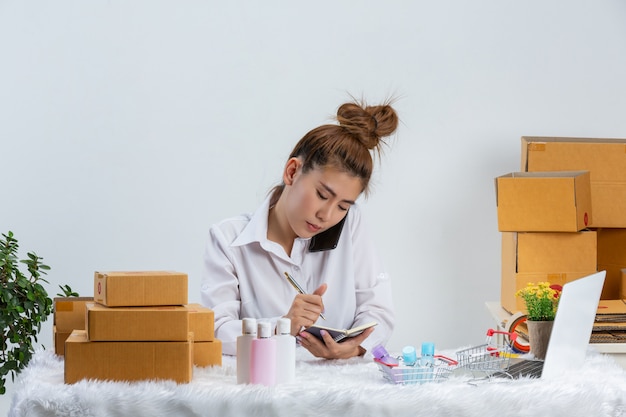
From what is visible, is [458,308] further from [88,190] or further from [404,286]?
[88,190]

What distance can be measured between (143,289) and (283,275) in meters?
0.73

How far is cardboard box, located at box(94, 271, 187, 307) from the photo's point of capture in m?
1.45

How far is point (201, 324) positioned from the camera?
158cm

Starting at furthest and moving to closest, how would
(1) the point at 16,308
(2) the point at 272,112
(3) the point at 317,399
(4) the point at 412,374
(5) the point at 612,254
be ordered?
(2) the point at 272,112 < (5) the point at 612,254 < (1) the point at 16,308 < (4) the point at 412,374 < (3) the point at 317,399

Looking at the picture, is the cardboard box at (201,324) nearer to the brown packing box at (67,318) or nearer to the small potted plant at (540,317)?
the brown packing box at (67,318)

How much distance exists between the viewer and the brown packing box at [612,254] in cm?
305

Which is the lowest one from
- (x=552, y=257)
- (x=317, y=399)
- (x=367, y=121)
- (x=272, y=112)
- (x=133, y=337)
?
(x=317, y=399)

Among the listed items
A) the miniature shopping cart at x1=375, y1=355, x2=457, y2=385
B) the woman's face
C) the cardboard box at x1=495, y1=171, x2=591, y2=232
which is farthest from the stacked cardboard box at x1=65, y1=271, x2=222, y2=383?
the cardboard box at x1=495, y1=171, x2=591, y2=232

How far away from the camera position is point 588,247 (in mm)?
2820

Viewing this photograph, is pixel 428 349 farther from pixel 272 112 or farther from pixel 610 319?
pixel 272 112

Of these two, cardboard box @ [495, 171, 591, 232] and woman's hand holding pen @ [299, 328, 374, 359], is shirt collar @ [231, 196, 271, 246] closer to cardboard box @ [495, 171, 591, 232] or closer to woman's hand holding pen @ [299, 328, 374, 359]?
woman's hand holding pen @ [299, 328, 374, 359]

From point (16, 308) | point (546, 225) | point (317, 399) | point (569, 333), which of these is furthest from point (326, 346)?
point (16, 308)

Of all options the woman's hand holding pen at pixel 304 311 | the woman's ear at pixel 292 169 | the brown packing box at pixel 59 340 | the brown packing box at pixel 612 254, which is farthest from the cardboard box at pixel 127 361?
the brown packing box at pixel 612 254

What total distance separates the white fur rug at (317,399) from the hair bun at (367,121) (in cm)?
78
